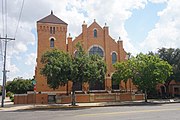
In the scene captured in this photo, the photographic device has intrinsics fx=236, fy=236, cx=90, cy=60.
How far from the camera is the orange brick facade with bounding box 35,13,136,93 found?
43.0m

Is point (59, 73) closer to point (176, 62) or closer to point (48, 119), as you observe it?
point (48, 119)

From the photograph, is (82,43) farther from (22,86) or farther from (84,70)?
(22,86)

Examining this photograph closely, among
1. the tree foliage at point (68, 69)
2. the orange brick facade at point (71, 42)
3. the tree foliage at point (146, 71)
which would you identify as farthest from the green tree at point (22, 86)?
the tree foliage at point (146, 71)

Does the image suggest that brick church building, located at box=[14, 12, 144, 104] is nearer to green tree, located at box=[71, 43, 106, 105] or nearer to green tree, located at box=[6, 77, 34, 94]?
green tree, located at box=[71, 43, 106, 105]

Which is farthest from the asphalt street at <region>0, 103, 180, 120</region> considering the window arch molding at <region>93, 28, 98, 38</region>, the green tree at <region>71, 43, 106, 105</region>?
the window arch molding at <region>93, 28, 98, 38</region>

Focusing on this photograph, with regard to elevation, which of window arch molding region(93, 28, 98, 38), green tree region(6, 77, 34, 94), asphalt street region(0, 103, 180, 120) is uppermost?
window arch molding region(93, 28, 98, 38)

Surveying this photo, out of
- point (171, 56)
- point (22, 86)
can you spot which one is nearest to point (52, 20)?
point (22, 86)

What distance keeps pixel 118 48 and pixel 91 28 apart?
6.87 metres

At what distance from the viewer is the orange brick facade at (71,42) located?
141ft

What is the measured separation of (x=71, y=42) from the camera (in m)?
45.5

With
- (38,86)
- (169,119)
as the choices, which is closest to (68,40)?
(38,86)

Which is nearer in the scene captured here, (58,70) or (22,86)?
(58,70)

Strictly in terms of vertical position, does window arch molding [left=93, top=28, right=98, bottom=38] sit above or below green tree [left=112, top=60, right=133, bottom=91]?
above

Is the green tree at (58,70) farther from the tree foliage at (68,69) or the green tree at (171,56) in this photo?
the green tree at (171,56)
